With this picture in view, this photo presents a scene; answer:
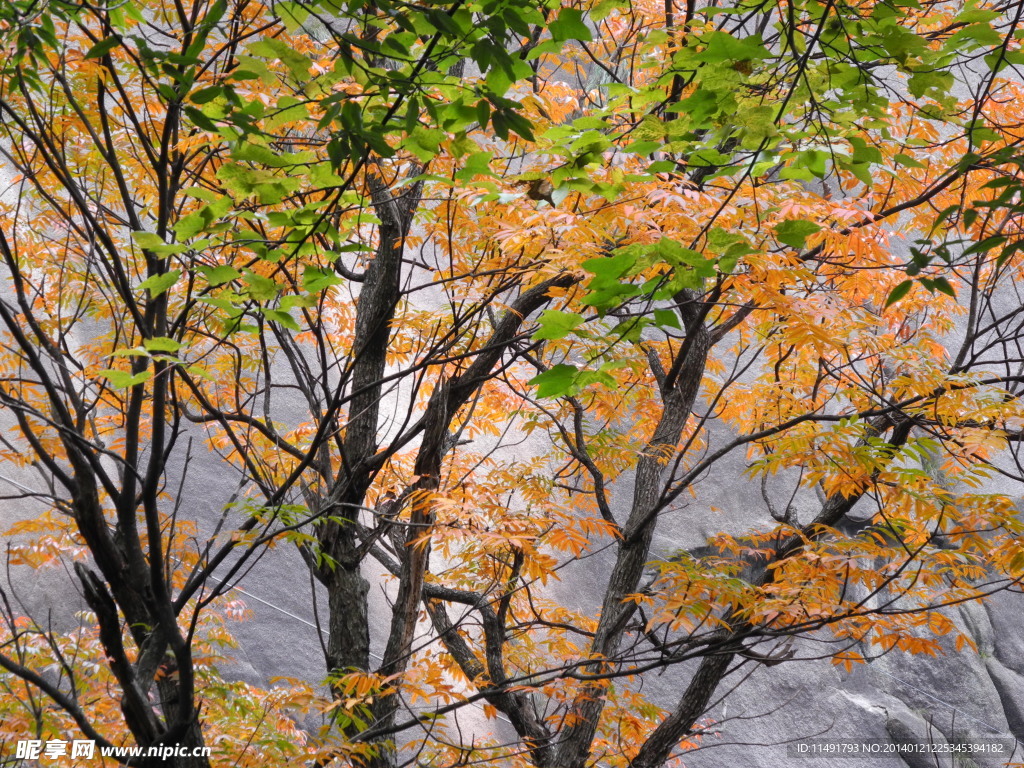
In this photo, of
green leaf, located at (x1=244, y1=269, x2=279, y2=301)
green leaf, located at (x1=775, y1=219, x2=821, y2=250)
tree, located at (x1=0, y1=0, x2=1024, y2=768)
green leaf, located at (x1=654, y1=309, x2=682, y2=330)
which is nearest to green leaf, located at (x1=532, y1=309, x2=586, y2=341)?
tree, located at (x1=0, y1=0, x2=1024, y2=768)

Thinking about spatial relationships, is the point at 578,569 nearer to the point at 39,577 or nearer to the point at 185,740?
the point at 39,577

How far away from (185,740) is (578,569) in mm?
9165

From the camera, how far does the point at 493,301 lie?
4.29m

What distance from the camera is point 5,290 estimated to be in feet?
35.8

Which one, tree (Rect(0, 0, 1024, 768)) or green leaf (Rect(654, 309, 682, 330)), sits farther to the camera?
tree (Rect(0, 0, 1024, 768))

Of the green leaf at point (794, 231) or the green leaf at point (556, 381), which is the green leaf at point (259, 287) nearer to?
the green leaf at point (556, 381)

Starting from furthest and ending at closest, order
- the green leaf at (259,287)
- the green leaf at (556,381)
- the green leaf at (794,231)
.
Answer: the green leaf at (259,287) → the green leaf at (794,231) → the green leaf at (556,381)

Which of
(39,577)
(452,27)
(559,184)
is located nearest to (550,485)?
(559,184)

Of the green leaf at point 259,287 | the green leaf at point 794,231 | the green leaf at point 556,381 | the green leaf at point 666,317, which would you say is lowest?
the green leaf at point 556,381

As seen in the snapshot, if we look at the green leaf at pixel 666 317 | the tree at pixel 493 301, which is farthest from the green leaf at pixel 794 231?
the green leaf at pixel 666 317

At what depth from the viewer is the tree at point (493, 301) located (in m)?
1.69

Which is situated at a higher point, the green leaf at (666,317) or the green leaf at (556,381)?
the green leaf at (666,317)

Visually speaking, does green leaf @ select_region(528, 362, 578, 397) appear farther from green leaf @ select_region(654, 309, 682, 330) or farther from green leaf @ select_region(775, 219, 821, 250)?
green leaf @ select_region(775, 219, 821, 250)

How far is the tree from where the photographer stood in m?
1.69
